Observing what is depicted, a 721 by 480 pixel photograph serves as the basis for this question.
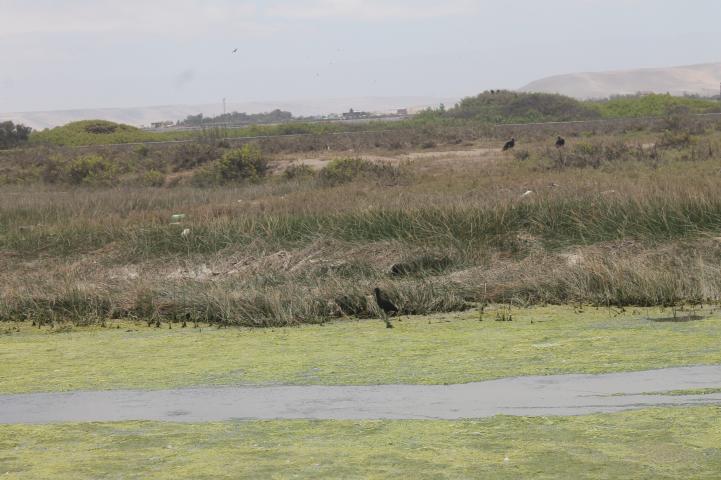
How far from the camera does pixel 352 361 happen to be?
339 inches

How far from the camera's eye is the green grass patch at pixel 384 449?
553 centimetres

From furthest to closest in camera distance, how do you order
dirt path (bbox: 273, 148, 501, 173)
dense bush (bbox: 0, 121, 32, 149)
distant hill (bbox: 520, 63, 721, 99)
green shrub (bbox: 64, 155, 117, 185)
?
1. distant hill (bbox: 520, 63, 721, 99)
2. dense bush (bbox: 0, 121, 32, 149)
3. green shrub (bbox: 64, 155, 117, 185)
4. dirt path (bbox: 273, 148, 501, 173)

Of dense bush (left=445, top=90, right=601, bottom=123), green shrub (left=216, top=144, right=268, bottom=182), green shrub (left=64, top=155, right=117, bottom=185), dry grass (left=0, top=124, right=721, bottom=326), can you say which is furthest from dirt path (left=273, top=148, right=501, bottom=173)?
dense bush (left=445, top=90, right=601, bottom=123)

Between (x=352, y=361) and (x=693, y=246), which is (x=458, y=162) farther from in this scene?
(x=352, y=361)

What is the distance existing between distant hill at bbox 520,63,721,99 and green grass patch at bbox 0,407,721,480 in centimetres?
14953

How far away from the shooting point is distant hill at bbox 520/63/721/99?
15675cm

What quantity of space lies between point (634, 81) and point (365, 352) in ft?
545

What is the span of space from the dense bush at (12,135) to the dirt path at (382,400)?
3410 cm

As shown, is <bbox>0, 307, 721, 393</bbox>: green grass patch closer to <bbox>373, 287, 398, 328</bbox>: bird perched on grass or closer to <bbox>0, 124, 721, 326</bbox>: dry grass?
<bbox>373, 287, 398, 328</bbox>: bird perched on grass

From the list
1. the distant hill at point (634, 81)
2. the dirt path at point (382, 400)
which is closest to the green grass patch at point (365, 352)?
the dirt path at point (382, 400)

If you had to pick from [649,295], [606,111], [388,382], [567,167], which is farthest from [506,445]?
[606,111]

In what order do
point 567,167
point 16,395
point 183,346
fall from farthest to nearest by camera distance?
1. point 567,167
2. point 183,346
3. point 16,395

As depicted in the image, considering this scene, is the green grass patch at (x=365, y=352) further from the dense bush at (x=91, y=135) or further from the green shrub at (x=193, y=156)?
the dense bush at (x=91, y=135)

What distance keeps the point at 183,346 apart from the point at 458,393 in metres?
3.26
